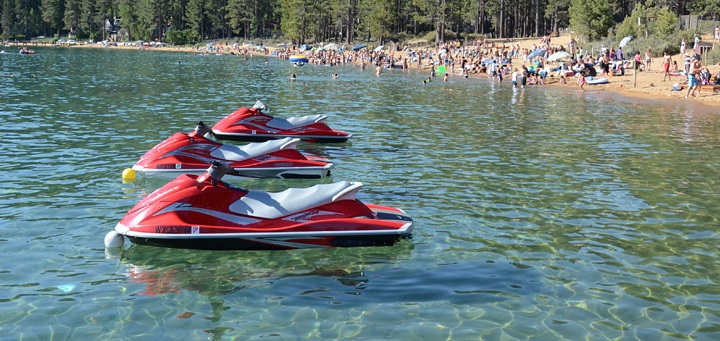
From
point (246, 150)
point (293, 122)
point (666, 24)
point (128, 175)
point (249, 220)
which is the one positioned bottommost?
point (128, 175)

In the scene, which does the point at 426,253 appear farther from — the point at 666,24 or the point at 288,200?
the point at 666,24

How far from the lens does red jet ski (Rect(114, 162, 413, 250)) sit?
1082cm

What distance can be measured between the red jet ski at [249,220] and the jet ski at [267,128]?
1036 centimetres

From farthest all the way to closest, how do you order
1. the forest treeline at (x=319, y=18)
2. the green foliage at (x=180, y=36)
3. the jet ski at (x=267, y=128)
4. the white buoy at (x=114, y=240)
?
the green foliage at (x=180, y=36) < the forest treeline at (x=319, y=18) < the jet ski at (x=267, y=128) < the white buoy at (x=114, y=240)

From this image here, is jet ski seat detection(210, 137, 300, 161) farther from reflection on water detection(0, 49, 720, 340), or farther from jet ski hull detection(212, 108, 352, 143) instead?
jet ski hull detection(212, 108, 352, 143)

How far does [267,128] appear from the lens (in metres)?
22.1

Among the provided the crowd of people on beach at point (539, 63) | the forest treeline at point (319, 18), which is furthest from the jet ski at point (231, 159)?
the forest treeline at point (319, 18)

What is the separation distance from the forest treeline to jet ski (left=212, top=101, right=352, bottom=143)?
55483 mm

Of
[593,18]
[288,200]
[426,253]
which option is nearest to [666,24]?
[593,18]

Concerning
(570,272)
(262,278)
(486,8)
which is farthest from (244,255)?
(486,8)

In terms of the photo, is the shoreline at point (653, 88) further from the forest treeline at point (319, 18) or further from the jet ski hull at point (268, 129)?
the jet ski hull at point (268, 129)

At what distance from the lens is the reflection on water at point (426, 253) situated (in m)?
8.69

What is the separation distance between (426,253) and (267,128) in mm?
11807

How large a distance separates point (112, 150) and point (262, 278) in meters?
12.7
